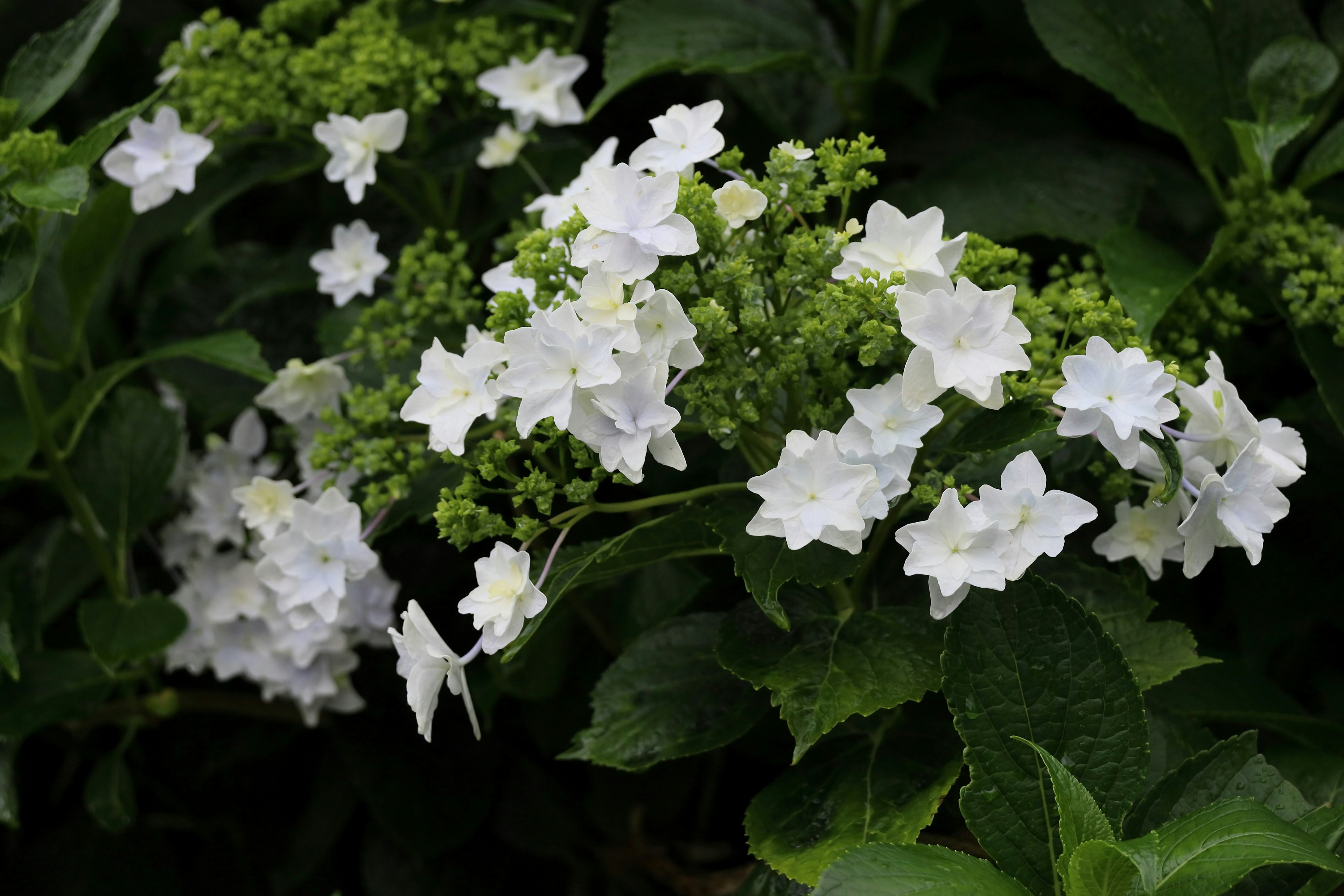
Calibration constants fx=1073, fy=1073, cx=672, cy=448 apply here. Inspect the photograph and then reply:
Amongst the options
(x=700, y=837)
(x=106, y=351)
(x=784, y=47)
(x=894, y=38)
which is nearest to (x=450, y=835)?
(x=700, y=837)

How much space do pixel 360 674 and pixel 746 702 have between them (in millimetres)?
573

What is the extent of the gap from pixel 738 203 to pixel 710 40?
0.44m

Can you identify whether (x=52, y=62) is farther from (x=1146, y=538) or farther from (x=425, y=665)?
(x=1146, y=538)

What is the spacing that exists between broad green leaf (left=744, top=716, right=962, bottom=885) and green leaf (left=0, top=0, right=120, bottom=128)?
86cm

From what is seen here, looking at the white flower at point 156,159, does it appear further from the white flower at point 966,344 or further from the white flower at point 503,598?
the white flower at point 966,344

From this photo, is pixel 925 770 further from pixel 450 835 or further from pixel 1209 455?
pixel 450 835

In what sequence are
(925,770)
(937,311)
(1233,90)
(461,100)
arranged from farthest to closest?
(461,100)
(1233,90)
(925,770)
(937,311)

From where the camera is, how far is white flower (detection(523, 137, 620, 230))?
0.80 metres

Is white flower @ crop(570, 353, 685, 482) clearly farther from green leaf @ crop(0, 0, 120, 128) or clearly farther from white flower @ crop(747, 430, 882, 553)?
green leaf @ crop(0, 0, 120, 128)

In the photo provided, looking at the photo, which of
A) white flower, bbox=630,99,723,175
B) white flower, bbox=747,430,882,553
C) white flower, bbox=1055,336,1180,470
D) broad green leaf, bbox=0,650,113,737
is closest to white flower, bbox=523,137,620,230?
white flower, bbox=630,99,723,175

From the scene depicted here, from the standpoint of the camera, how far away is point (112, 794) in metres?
1.09

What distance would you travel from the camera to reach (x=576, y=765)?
4.20 ft

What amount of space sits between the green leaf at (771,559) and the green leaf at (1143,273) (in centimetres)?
28

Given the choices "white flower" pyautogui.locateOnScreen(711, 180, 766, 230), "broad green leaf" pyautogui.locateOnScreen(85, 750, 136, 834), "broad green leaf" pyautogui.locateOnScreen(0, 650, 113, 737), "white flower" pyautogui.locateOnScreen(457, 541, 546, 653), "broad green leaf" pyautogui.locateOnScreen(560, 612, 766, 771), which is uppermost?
"white flower" pyautogui.locateOnScreen(711, 180, 766, 230)
